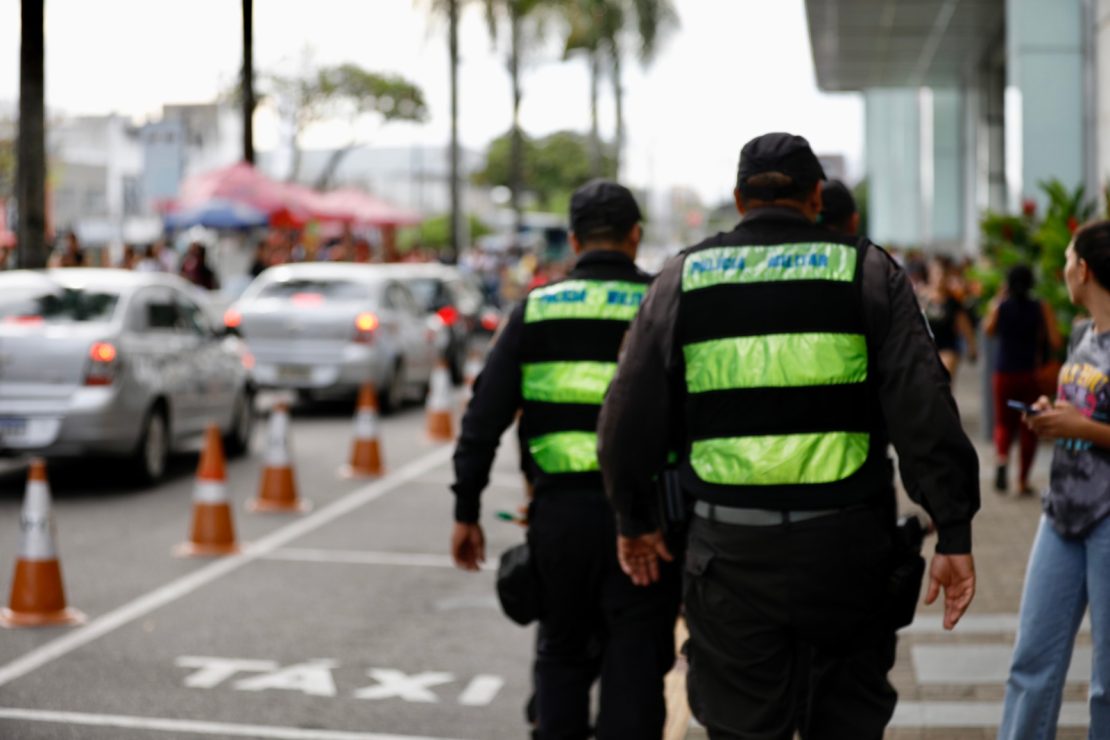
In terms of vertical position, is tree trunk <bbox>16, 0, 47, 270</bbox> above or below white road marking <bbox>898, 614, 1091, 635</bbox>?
above

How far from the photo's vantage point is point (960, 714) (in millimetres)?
6816

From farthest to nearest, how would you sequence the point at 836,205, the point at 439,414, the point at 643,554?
the point at 439,414
the point at 836,205
the point at 643,554

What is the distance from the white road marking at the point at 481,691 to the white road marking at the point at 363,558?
9.42 ft

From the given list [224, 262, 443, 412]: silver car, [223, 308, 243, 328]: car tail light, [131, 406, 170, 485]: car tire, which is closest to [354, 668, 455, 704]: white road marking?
[131, 406, 170, 485]: car tire

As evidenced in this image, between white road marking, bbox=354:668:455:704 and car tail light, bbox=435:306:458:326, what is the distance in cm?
1614

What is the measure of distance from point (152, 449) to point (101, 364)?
1.01 meters

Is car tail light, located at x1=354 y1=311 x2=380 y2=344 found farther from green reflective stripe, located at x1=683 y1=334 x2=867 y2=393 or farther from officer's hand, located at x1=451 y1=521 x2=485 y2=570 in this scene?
green reflective stripe, located at x1=683 y1=334 x2=867 y2=393

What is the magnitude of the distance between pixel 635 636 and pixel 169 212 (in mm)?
28532

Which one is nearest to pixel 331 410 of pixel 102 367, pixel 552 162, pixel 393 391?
pixel 393 391

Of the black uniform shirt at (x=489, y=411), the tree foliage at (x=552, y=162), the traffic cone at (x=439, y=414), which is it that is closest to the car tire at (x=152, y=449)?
the traffic cone at (x=439, y=414)

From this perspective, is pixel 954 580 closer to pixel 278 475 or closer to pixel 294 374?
pixel 278 475

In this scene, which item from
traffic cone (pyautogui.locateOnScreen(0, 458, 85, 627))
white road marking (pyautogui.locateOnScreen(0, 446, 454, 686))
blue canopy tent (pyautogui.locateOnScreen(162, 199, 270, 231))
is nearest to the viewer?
white road marking (pyautogui.locateOnScreen(0, 446, 454, 686))

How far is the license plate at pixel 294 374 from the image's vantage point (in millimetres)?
19172

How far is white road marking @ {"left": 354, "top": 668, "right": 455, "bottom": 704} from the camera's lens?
7.44 metres
